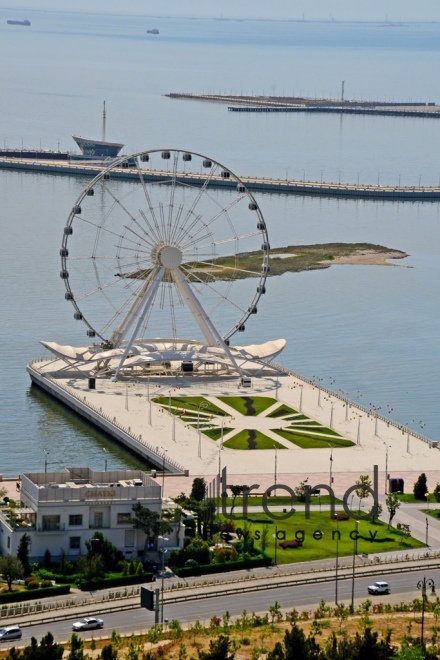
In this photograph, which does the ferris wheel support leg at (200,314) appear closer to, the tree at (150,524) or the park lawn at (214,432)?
the park lawn at (214,432)

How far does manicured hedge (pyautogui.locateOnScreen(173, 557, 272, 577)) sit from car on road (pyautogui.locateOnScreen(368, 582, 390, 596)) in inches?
234

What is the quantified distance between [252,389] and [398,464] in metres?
19.5

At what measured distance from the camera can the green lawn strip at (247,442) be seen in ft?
392

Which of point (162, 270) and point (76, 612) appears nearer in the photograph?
point (76, 612)

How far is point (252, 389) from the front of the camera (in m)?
135

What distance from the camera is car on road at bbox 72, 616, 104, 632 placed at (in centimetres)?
8594

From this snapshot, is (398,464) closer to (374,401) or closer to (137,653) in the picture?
(374,401)

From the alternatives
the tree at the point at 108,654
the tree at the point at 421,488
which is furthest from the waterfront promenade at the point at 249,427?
the tree at the point at 108,654

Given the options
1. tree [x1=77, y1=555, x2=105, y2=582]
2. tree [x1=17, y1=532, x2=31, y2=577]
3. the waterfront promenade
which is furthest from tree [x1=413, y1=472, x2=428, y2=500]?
tree [x1=17, y1=532, x2=31, y2=577]

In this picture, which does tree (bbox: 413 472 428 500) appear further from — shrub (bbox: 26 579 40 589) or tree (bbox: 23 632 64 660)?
tree (bbox: 23 632 64 660)

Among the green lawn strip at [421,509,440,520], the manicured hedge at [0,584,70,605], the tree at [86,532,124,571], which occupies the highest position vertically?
the green lawn strip at [421,509,440,520]

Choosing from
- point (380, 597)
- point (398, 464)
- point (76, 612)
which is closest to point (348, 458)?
point (398, 464)

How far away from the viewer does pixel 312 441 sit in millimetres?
121688

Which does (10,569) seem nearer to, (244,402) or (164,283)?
(244,402)
